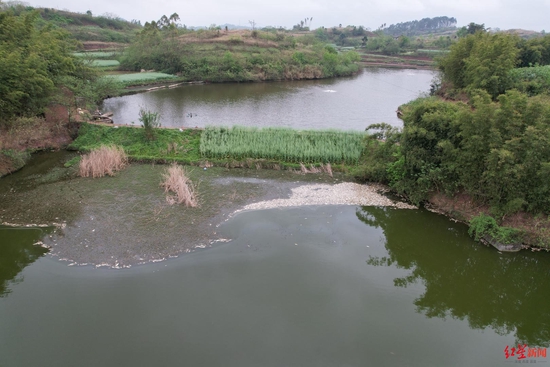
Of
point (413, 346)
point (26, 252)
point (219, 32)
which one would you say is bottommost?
point (413, 346)

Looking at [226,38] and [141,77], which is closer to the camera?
[141,77]

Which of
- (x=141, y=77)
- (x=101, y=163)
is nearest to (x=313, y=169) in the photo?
(x=101, y=163)

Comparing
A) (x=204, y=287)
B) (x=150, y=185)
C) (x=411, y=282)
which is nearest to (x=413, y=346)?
(x=411, y=282)

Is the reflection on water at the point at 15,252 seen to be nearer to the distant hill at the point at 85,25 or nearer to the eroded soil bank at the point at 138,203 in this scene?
the eroded soil bank at the point at 138,203

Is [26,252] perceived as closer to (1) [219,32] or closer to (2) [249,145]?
(2) [249,145]

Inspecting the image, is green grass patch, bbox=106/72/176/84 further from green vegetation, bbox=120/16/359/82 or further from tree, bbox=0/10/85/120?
tree, bbox=0/10/85/120

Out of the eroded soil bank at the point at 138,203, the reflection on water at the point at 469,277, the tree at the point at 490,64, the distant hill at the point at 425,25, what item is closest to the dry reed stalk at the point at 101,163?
the eroded soil bank at the point at 138,203

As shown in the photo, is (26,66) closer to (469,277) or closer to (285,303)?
(285,303)
